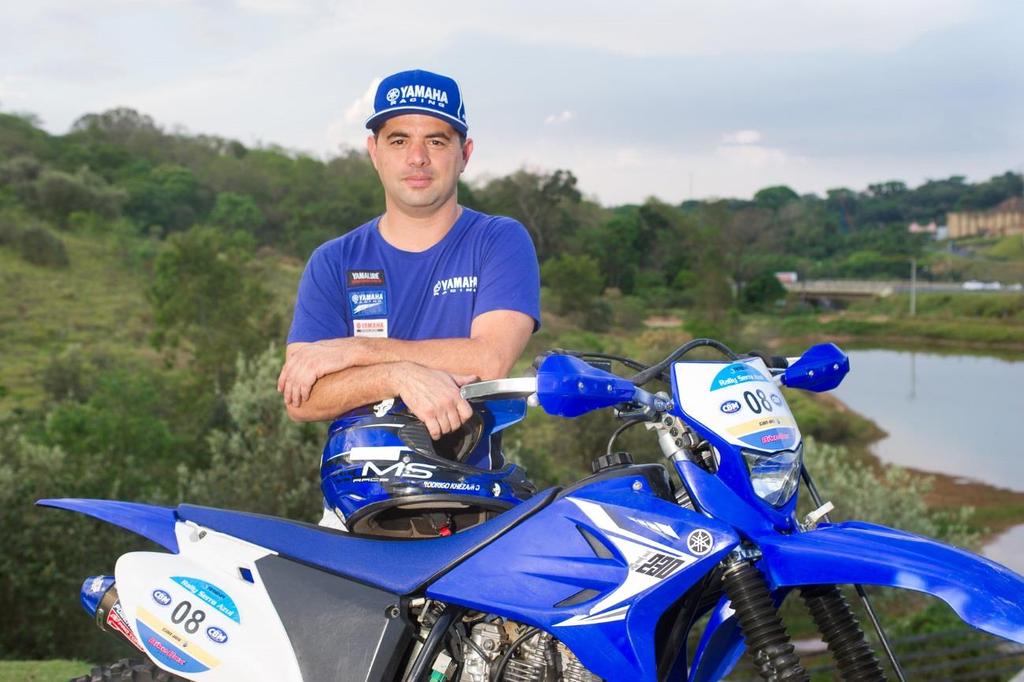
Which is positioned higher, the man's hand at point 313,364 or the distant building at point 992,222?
the distant building at point 992,222

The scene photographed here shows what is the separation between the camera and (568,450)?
2567 centimetres

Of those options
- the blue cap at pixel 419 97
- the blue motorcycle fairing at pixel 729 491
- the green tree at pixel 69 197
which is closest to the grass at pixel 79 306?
the green tree at pixel 69 197

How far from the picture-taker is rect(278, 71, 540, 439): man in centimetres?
333

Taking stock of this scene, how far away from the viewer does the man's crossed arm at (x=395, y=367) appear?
2.84 metres

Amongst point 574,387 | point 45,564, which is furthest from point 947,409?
point 574,387

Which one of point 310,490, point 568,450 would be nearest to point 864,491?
point 568,450

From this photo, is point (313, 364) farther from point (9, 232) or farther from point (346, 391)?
point (9, 232)

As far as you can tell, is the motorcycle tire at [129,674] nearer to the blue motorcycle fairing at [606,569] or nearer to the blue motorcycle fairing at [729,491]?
the blue motorcycle fairing at [606,569]

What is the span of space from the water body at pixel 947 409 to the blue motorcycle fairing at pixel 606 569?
4216 cm

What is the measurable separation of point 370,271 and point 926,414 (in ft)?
156

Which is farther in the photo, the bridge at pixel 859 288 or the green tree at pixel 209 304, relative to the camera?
the bridge at pixel 859 288

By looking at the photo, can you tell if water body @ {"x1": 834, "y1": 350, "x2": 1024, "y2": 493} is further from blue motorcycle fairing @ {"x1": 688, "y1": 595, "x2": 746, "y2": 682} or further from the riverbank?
blue motorcycle fairing @ {"x1": 688, "y1": 595, "x2": 746, "y2": 682}

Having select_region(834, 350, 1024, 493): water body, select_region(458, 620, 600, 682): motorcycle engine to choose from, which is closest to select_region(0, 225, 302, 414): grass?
select_region(834, 350, 1024, 493): water body

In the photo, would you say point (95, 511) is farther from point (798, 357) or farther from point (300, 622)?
point (798, 357)
